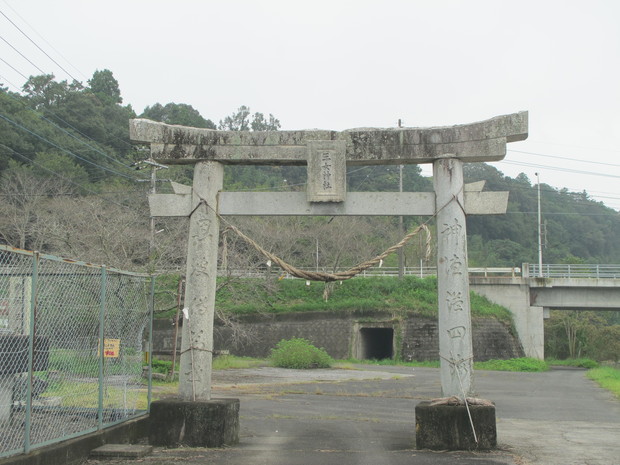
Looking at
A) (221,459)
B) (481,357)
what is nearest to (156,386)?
(221,459)

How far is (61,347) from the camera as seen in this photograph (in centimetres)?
753

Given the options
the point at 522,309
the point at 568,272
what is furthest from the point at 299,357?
the point at 568,272

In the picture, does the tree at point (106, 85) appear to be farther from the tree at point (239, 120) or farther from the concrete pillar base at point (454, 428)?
the concrete pillar base at point (454, 428)

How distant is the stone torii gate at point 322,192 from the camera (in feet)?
31.2

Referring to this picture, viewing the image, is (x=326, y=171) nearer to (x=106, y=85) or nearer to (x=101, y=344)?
(x=101, y=344)

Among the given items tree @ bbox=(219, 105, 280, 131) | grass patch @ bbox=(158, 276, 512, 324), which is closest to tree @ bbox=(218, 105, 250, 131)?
tree @ bbox=(219, 105, 280, 131)

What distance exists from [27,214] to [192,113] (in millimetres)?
39379

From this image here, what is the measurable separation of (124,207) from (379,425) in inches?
1054

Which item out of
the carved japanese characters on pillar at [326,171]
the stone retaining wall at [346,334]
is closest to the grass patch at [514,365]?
the stone retaining wall at [346,334]

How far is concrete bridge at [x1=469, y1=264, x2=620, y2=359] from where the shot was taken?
3803 cm

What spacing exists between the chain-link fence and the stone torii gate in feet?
3.50

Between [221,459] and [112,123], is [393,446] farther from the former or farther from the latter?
[112,123]

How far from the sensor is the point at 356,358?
36.8m

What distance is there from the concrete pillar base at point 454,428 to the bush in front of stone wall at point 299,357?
65.3 feet
